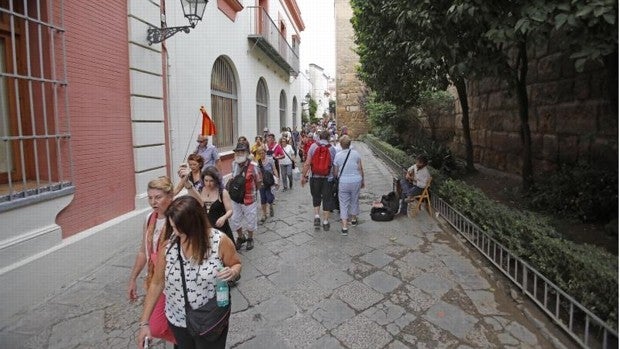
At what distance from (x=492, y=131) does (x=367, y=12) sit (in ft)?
13.1

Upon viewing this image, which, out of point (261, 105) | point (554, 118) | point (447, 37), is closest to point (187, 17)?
point (447, 37)

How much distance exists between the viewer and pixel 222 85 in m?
9.68

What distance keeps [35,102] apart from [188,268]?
3.23 meters

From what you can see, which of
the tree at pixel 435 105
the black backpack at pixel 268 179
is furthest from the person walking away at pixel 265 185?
the tree at pixel 435 105

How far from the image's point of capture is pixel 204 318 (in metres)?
2.19

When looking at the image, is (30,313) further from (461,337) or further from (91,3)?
(461,337)

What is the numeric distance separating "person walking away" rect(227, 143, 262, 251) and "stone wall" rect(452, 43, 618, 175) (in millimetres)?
4224

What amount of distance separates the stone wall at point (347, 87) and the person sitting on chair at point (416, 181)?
871 inches

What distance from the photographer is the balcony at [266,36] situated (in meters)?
11.2

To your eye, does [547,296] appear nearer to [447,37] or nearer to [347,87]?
[447,37]

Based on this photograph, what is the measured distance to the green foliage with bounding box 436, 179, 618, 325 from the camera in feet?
8.94

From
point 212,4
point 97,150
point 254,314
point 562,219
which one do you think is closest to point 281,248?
point 254,314

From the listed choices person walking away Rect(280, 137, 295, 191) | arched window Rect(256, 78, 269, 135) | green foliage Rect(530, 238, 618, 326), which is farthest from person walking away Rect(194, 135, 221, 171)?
arched window Rect(256, 78, 269, 135)

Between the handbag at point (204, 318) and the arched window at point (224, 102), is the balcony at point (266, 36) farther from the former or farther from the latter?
the handbag at point (204, 318)
